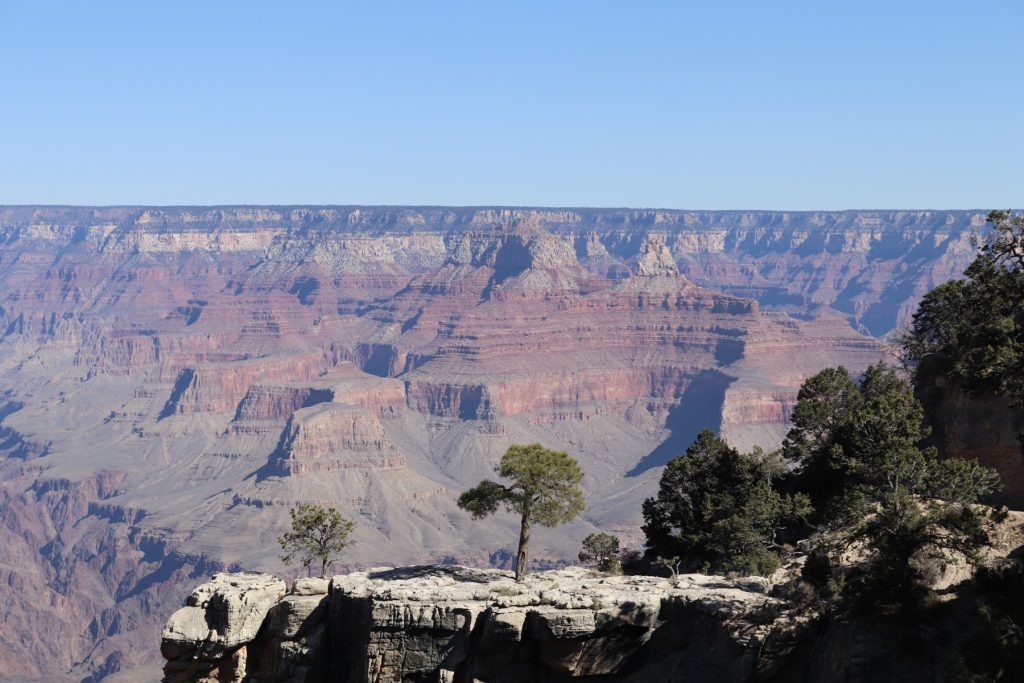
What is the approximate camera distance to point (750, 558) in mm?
53844

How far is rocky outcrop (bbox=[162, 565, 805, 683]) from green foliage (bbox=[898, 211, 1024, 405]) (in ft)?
41.4

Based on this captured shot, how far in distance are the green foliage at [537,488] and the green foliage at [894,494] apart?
12.6 meters

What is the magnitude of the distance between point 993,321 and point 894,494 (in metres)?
9.29

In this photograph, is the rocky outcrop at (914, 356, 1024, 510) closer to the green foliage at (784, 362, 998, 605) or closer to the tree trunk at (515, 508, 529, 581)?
the green foliage at (784, 362, 998, 605)

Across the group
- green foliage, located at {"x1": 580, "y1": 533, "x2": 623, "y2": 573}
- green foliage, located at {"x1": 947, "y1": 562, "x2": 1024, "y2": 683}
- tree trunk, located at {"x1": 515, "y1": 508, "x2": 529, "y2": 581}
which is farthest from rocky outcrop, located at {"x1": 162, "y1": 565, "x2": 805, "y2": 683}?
green foliage, located at {"x1": 580, "y1": 533, "x2": 623, "y2": 573}

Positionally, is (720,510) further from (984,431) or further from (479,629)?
(479,629)

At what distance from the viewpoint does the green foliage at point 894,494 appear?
1727 inches


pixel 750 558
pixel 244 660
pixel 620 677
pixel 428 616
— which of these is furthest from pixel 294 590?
pixel 750 558

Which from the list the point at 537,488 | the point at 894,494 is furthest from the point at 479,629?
the point at 894,494

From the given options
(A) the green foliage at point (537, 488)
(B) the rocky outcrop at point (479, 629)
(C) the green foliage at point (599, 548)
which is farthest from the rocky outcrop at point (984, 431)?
(C) the green foliage at point (599, 548)

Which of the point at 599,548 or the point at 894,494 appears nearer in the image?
the point at 894,494

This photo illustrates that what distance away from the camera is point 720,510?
63250mm

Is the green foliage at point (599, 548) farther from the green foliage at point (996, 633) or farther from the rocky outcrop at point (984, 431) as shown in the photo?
the green foliage at point (996, 633)

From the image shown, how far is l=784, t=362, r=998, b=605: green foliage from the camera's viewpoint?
1727 inches
